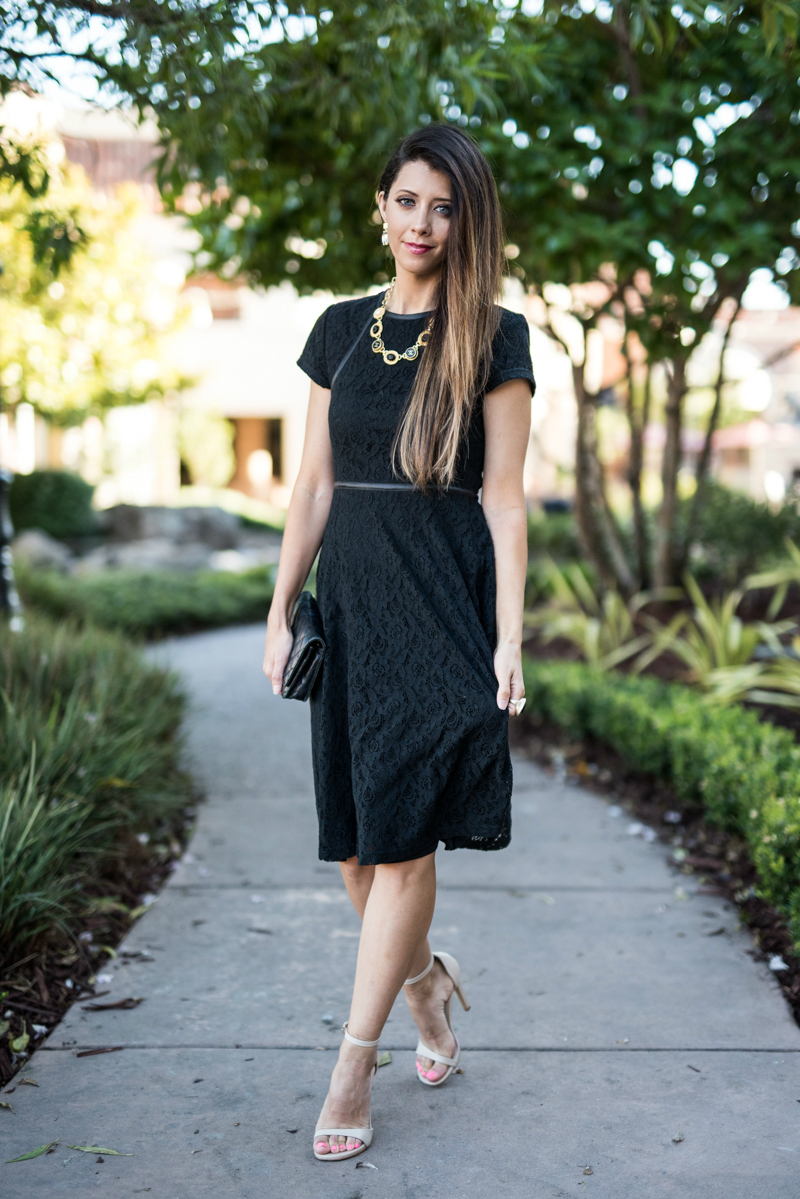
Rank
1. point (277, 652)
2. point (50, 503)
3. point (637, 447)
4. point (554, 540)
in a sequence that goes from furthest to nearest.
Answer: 1. point (50, 503)
2. point (554, 540)
3. point (637, 447)
4. point (277, 652)

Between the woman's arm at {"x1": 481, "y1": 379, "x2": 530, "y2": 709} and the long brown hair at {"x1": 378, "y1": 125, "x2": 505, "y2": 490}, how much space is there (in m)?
0.07

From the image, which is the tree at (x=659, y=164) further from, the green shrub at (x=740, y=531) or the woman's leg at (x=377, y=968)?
the woman's leg at (x=377, y=968)

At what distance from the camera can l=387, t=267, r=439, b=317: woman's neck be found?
215 cm

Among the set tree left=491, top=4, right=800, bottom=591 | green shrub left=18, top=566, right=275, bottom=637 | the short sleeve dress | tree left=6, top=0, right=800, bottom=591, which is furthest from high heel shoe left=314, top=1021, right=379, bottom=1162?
green shrub left=18, top=566, right=275, bottom=637

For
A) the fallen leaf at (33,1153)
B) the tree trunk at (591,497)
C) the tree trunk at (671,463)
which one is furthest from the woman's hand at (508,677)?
the tree trunk at (591,497)

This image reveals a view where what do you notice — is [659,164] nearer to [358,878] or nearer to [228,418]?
[358,878]

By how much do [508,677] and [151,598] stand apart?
8120 millimetres

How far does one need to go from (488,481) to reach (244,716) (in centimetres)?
452

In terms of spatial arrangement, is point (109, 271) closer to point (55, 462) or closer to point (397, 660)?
point (55, 462)

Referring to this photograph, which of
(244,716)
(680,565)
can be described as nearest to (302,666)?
(244,716)

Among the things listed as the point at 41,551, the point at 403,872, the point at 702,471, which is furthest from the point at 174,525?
the point at 403,872

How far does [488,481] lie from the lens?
7.00ft

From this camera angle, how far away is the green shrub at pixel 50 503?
1634cm

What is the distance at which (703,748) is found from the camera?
386 centimetres
